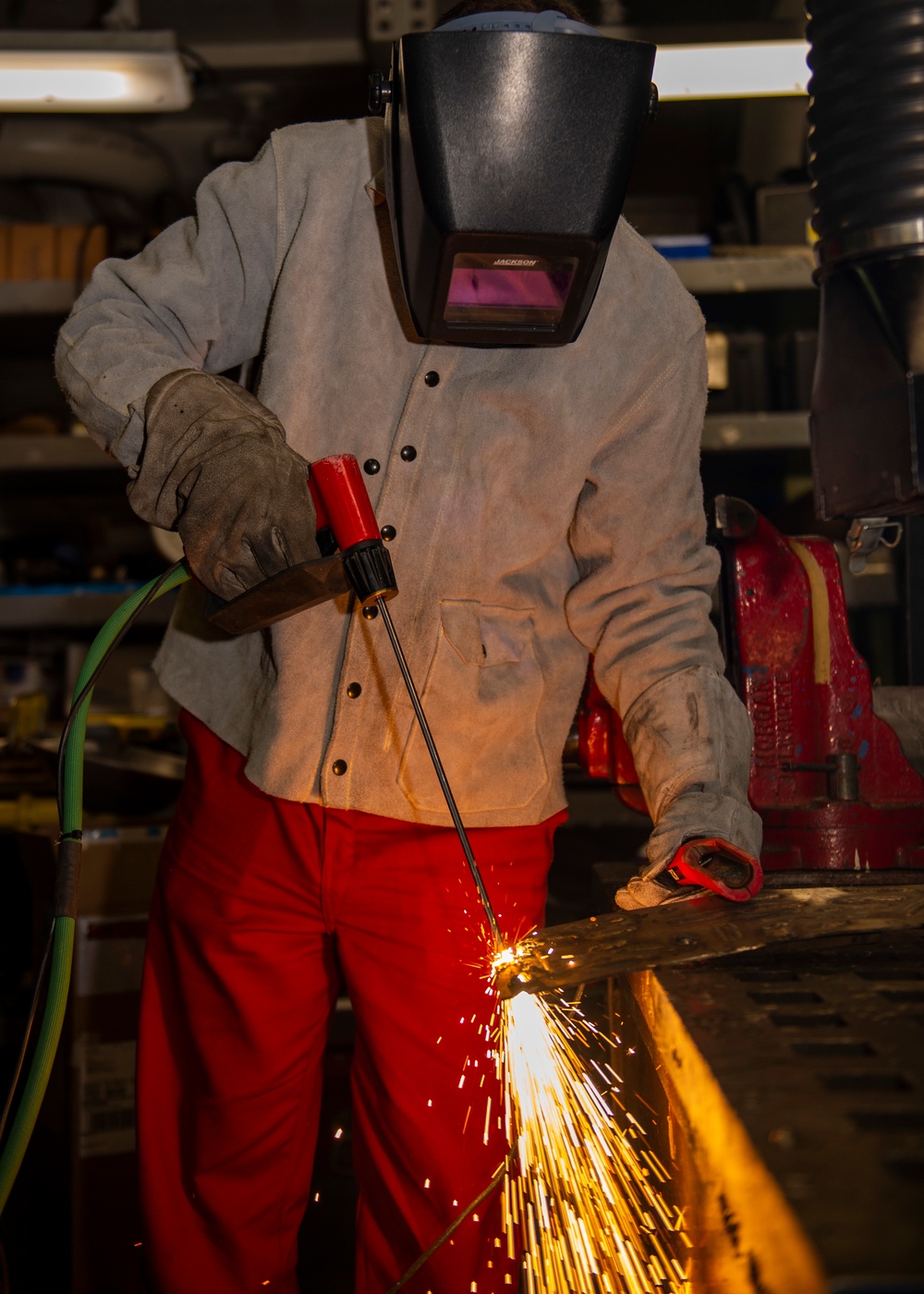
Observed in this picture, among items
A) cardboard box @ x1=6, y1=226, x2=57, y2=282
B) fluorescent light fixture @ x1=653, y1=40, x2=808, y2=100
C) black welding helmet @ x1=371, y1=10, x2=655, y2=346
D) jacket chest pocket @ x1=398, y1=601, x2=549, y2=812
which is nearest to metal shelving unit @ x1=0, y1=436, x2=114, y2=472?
cardboard box @ x1=6, y1=226, x2=57, y2=282

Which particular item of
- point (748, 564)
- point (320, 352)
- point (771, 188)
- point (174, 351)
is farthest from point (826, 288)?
point (771, 188)

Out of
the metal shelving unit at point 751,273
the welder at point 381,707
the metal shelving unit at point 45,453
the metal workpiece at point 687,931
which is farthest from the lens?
the metal shelving unit at point 45,453

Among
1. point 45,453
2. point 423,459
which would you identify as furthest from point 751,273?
point 45,453

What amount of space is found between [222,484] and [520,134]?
1.37ft

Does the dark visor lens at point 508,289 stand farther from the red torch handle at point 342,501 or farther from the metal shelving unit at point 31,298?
the metal shelving unit at point 31,298

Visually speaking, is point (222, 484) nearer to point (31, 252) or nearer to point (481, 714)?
point (481, 714)

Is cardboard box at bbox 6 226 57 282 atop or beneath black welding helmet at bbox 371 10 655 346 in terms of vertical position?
atop

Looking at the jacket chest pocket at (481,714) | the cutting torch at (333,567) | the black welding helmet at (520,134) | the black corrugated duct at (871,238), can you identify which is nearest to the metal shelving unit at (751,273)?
the black corrugated duct at (871,238)

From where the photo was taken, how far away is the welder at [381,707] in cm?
127

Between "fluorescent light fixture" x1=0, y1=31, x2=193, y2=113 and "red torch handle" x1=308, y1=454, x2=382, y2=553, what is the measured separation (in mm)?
1899

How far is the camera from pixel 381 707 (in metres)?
1.29

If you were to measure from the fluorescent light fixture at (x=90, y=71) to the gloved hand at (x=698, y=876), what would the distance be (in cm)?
226

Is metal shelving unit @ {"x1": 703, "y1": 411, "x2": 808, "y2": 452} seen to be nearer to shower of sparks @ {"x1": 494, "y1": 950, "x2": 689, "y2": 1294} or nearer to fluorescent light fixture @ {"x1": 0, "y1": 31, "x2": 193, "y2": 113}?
fluorescent light fixture @ {"x1": 0, "y1": 31, "x2": 193, "y2": 113}

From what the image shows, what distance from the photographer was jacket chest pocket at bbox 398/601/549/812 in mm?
1292
